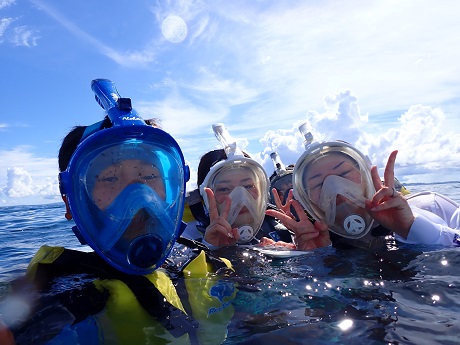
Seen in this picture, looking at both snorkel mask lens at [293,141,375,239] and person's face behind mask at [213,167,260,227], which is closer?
snorkel mask lens at [293,141,375,239]

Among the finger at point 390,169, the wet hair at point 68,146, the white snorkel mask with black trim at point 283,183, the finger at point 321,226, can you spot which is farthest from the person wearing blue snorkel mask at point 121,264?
the white snorkel mask with black trim at point 283,183

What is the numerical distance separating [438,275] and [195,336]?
62.7 inches

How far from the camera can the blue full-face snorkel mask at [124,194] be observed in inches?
76.5

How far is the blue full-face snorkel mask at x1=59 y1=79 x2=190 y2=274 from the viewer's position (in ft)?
6.37

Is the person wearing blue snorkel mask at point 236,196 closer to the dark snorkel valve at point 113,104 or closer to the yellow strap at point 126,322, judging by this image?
the dark snorkel valve at point 113,104

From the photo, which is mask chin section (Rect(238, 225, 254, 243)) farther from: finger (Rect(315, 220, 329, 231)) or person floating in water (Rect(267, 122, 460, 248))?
finger (Rect(315, 220, 329, 231))

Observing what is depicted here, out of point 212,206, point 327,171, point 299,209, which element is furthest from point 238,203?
point 327,171

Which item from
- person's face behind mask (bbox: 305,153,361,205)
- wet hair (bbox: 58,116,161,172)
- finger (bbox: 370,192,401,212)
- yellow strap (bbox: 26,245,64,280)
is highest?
wet hair (bbox: 58,116,161,172)

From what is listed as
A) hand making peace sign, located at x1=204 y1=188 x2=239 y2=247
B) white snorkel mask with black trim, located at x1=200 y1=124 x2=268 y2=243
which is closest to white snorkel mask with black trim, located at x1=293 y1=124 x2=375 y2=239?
white snorkel mask with black trim, located at x1=200 y1=124 x2=268 y2=243

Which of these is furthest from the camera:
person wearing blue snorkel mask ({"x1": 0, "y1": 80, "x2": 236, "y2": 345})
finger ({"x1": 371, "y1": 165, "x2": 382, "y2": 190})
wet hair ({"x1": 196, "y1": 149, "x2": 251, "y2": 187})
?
wet hair ({"x1": 196, "y1": 149, "x2": 251, "y2": 187})

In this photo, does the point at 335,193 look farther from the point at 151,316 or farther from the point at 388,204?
the point at 151,316

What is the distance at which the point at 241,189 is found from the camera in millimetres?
3715

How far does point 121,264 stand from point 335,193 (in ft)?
6.44

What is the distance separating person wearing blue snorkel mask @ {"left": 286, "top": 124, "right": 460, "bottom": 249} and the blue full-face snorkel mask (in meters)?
1.60
